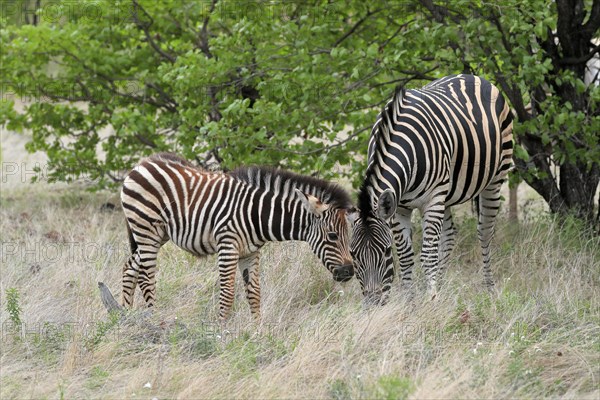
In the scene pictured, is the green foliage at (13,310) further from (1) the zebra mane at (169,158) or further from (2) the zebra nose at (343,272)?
(2) the zebra nose at (343,272)

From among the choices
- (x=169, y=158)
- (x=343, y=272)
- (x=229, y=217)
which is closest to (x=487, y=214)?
(x=343, y=272)

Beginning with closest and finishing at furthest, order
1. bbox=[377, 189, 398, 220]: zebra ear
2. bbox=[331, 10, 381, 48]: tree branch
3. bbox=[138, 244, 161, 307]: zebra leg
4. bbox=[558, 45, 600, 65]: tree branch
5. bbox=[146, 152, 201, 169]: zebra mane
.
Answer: bbox=[377, 189, 398, 220]: zebra ear < bbox=[138, 244, 161, 307]: zebra leg < bbox=[146, 152, 201, 169]: zebra mane < bbox=[558, 45, 600, 65]: tree branch < bbox=[331, 10, 381, 48]: tree branch

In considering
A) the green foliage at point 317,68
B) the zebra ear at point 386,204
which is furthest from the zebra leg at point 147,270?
the green foliage at point 317,68

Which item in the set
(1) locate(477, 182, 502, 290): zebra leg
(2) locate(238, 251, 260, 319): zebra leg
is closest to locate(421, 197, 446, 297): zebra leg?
(1) locate(477, 182, 502, 290): zebra leg

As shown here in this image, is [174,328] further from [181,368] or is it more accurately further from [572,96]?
[572,96]

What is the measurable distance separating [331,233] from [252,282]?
941 mm

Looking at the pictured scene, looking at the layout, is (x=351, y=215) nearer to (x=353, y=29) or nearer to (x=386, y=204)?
(x=386, y=204)

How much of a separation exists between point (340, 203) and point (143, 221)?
1.81 meters

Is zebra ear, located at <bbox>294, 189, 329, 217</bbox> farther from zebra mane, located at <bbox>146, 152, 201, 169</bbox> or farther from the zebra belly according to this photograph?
zebra mane, located at <bbox>146, 152, 201, 169</bbox>

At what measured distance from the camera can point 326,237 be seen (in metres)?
7.16

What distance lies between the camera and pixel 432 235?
7977 mm

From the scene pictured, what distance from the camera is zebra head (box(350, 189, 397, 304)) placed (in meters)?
7.20

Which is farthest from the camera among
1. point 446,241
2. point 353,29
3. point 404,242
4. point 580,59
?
point 353,29

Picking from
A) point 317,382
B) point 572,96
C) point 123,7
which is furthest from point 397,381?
point 123,7
